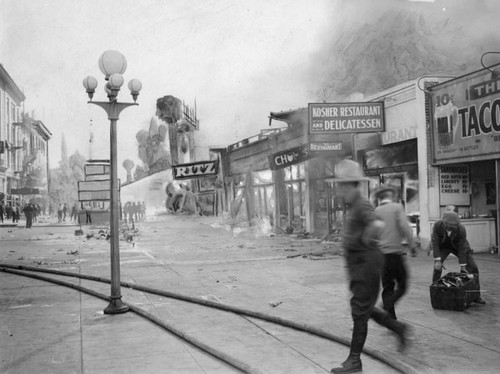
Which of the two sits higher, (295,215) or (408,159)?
(408,159)

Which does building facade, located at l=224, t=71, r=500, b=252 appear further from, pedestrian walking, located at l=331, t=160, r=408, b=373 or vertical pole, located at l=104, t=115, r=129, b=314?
pedestrian walking, located at l=331, t=160, r=408, b=373

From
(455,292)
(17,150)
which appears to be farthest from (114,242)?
(17,150)

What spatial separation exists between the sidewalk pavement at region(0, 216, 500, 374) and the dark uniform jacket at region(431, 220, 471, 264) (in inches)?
31.7

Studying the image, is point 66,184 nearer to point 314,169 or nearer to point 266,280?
point 314,169

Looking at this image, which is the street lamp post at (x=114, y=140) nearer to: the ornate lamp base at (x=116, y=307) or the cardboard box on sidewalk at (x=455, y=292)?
the ornate lamp base at (x=116, y=307)

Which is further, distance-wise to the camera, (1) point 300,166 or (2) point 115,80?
(1) point 300,166

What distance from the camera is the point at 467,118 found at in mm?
13195

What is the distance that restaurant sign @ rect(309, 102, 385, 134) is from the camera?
1577cm

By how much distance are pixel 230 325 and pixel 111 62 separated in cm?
442

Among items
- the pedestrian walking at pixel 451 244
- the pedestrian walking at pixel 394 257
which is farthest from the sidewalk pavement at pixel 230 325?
the pedestrian walking at pixel 451 244

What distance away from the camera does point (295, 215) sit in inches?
945

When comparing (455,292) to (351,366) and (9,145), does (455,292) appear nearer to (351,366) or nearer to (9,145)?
(351,366)

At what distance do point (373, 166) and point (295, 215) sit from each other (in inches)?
298

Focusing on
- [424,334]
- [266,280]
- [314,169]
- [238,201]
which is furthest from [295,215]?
[424,334]
